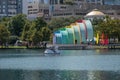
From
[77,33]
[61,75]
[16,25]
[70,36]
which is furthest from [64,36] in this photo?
[61,75]

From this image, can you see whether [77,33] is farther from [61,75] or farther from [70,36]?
[61,75]

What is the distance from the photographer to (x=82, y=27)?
15162 centimetres

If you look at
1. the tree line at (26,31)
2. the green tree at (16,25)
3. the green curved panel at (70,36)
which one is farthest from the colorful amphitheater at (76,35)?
the green tree at (16,25)

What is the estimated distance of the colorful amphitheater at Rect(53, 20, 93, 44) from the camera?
151 meters

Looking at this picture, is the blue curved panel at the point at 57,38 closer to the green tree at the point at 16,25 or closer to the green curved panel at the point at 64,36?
the green curved panel at the point at 64,36

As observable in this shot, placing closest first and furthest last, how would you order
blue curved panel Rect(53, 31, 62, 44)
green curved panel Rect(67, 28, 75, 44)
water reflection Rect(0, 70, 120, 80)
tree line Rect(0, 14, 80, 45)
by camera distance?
water reflection Rect(0, 70, 120, 80), tree line Rect(0, 14, 80, 45), green curved panel Rect(67, 28, 75, 44), blue curved panel Rect(53, 31, 62, 44)

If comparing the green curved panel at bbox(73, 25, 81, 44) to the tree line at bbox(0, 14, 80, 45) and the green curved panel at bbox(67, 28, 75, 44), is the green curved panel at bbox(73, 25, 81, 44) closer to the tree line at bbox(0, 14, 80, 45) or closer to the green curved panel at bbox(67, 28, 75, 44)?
the green curved panel at bbox(67, 28, 75, 44)

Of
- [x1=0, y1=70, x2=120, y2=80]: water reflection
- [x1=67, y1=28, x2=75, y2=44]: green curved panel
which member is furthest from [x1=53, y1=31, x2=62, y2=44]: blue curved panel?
[x1=0, y1=70, x2=120, y2=80]: water reflection

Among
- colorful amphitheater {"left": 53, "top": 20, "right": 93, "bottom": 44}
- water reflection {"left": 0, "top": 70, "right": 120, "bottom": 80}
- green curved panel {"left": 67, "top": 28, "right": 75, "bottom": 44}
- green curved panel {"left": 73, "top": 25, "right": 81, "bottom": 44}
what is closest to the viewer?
water reflection {"left": 0, "top": 70, "right": 120, "bottom": 80}

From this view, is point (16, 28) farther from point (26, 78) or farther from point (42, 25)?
point (26, 78)

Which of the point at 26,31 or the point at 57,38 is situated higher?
the point at 26,31

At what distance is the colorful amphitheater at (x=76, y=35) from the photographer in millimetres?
150750

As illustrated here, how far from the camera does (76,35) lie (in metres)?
152

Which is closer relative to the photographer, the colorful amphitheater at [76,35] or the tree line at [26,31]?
the tree line at [26,31]
